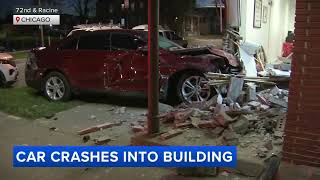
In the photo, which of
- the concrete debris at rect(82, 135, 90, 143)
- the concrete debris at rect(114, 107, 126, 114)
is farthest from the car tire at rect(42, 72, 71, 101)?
the concrete debris at rect(82, 135, 90, 143)

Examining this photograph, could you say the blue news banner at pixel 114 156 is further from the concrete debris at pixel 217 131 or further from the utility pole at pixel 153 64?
the concrete debris at pixel 217 131

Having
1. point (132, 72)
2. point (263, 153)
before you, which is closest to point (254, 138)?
point (263, 153)

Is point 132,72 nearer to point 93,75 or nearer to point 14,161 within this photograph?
point 93,75

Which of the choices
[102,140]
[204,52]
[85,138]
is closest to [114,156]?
[102,140]

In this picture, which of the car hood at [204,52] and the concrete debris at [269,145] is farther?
the car hood at [204,52]

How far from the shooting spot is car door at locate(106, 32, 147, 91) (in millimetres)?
9562

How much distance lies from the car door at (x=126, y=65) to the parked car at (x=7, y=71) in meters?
4.16

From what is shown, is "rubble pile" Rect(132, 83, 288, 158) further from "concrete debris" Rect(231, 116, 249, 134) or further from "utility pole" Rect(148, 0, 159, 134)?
"utility pole" Rect(148, 0, 159, 134)

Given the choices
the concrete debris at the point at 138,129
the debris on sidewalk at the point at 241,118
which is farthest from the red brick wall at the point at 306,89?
the concrete debris at the point at 138,129

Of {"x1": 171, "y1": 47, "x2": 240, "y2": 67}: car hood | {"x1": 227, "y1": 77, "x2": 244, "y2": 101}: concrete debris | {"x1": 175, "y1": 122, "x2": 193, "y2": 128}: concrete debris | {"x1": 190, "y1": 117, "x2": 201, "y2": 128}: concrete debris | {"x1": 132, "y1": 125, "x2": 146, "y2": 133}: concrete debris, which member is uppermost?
{"x1": 171, "y1": 47, "x2": 240, "y2": 67}: car hood

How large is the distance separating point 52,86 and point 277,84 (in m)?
5.12

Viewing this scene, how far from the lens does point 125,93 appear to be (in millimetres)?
9758

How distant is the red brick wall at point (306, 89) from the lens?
14.7ft

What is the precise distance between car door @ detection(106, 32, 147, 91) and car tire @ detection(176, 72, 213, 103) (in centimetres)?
79
